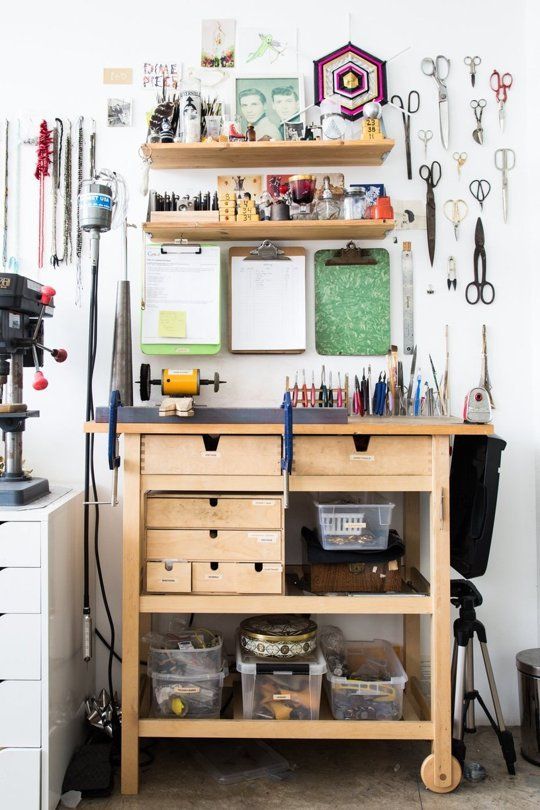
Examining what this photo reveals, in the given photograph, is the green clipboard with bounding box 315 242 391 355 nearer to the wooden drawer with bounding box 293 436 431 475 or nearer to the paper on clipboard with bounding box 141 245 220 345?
the paper on clipboard with bounding box 141 245 220 345

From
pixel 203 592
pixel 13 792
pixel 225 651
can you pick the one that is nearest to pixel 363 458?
pixel 203 592

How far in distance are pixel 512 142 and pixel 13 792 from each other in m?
2.68

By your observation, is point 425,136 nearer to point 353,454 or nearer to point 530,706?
point 353,454

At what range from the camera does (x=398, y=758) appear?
2102 mm

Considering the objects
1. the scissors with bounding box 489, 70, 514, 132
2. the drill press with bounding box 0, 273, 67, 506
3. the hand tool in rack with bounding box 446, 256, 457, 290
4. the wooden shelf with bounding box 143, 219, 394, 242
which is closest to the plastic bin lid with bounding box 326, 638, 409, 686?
the drill press with bounding box 0, 273, 67, 506

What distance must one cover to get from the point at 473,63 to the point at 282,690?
7.59 feet

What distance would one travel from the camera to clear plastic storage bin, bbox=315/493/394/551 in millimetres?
2012

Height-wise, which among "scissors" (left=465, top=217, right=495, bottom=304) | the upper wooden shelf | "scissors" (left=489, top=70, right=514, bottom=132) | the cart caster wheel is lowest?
the cart caster wheel

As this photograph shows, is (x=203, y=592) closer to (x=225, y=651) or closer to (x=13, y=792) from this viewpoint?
(x=225, y=651)

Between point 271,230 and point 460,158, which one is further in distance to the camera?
point 460,158

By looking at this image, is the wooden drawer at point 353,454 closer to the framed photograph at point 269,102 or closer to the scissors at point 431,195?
the scissors at point 431,195

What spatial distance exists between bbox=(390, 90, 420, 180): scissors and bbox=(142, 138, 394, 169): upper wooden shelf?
3.9 inches

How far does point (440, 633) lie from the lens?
1900 millimetres

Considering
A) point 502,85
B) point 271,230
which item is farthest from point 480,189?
point 271,230
